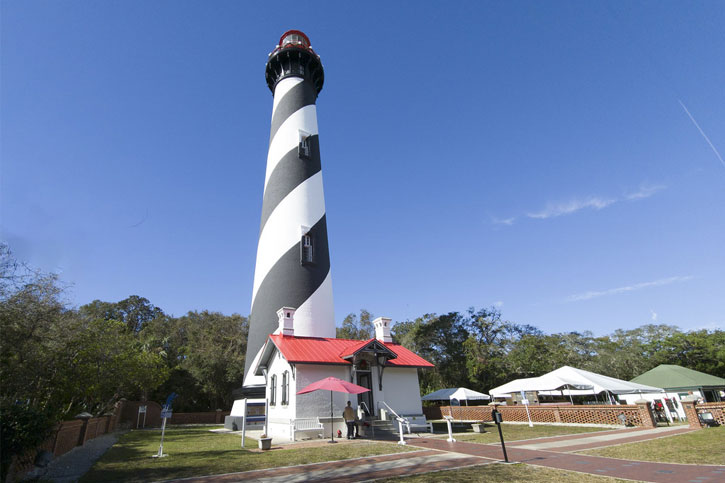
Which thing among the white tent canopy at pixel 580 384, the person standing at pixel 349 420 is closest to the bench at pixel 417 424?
the person standing at pixel 349 420

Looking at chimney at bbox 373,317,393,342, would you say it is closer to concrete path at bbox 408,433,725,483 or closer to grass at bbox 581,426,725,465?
concrete path at bbox 408,433,725,483

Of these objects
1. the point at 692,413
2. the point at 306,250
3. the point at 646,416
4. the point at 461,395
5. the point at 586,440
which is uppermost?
the point at 306,250

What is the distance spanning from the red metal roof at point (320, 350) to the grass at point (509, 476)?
8220mm

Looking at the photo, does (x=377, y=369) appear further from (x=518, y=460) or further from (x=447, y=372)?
(x=447, y=372)

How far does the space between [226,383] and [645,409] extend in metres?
30.8

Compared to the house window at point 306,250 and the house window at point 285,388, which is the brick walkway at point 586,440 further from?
the house window at point 306,250

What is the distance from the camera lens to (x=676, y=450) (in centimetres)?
856

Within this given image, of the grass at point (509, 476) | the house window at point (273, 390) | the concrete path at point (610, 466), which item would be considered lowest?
the concrete path at point (610, 466)

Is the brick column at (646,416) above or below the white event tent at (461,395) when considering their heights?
below

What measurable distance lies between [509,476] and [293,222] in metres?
15.0

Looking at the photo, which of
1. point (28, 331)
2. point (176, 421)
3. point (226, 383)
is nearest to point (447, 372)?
point (226, 383)

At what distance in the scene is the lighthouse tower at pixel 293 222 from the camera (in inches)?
704

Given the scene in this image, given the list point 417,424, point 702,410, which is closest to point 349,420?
point 417,424

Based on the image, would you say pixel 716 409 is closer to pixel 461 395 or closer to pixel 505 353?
pixel 461 395
